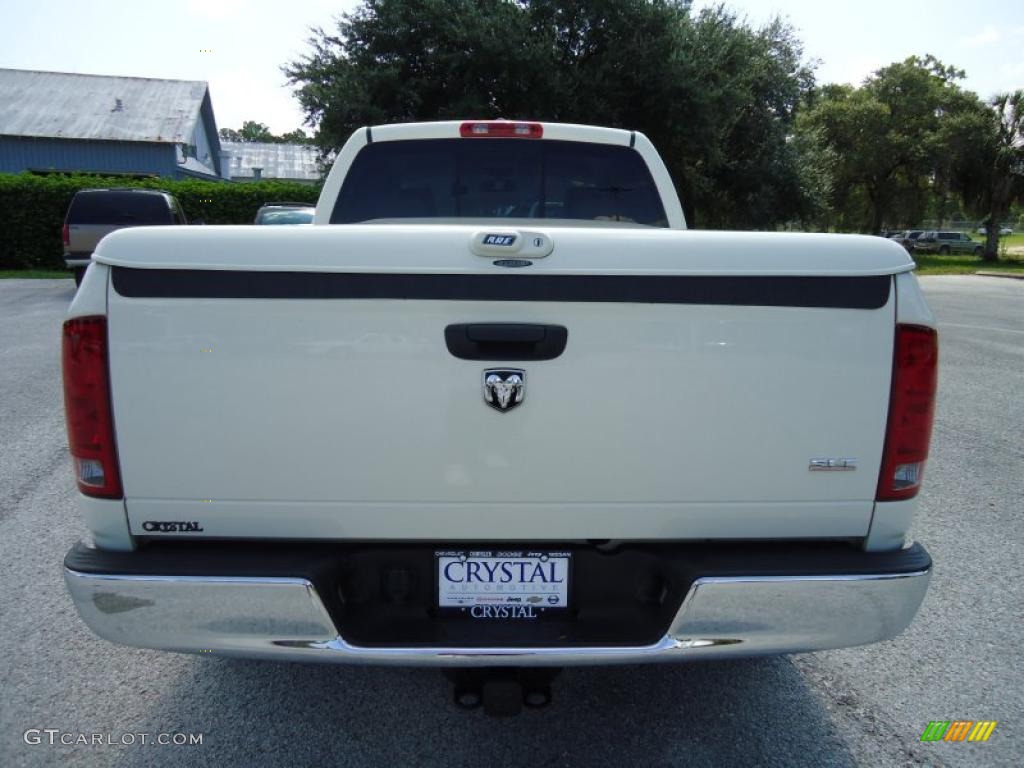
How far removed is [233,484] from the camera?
207 cm

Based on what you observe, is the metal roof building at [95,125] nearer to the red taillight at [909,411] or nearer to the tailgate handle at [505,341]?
the tailgate handle at [505,341]

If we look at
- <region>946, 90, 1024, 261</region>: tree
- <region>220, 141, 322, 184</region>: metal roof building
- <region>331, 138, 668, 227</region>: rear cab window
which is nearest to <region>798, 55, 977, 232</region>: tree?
<region>946, 90, 1024, 261</region>: tree

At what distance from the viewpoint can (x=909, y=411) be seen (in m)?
2.10

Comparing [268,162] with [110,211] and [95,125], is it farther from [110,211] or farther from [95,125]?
[110,211]

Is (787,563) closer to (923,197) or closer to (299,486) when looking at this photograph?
(299,486)

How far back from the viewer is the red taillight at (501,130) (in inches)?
155

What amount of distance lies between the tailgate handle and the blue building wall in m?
31.9

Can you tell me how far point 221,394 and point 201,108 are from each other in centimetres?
3676

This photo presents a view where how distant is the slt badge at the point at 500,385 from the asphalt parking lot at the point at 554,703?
48.9 inches

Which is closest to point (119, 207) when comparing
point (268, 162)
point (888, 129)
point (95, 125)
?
point (95, 125)

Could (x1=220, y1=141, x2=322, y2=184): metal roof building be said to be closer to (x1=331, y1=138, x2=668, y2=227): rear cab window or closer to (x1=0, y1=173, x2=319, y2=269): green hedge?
(x1=0, y1=173, x2=319, y2=269): green hedge

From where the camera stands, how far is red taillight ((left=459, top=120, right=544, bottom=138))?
12.9 feet

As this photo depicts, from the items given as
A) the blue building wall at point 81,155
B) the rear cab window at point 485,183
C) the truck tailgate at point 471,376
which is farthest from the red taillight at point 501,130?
the blue building wall at point 81,155

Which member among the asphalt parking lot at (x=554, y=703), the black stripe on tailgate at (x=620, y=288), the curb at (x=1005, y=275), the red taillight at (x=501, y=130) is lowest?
the curb at (x=1005, y=275)
